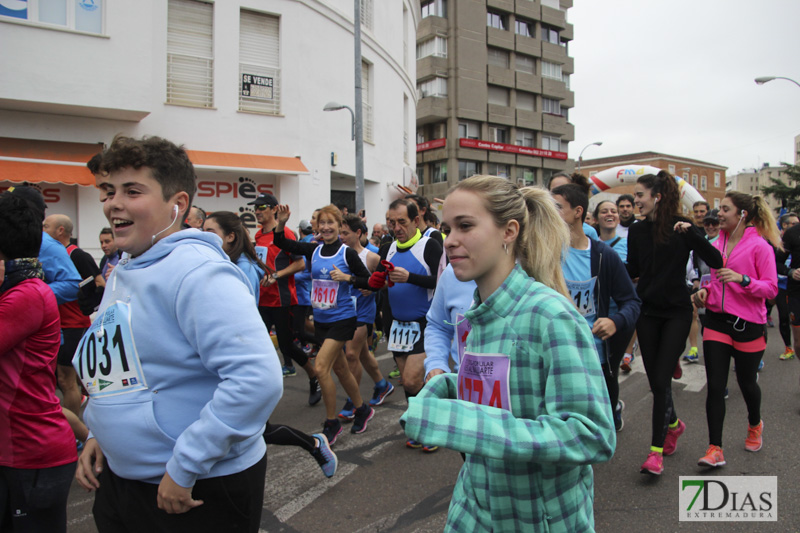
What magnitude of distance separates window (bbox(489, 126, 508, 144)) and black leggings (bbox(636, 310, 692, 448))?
138 ft

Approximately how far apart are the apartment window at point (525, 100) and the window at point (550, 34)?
19.0 ft

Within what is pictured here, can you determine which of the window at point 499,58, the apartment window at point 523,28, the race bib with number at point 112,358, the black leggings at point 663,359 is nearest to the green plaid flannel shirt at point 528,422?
the race bib with number at point 112,358

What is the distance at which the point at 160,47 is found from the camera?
532 inches

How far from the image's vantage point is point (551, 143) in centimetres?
4888

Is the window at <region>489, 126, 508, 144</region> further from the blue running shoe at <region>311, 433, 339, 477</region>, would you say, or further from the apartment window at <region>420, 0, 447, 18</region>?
the blue running shoe at <region>311, 433, 339, 477</region>

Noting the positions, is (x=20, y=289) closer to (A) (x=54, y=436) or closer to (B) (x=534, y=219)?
(A) (x=54, y=436)

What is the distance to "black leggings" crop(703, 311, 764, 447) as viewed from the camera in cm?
398

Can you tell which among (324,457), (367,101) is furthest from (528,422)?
(367,101)

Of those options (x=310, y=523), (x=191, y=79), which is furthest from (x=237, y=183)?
(x=310, y=523)

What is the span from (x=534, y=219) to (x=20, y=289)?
2.26 metres

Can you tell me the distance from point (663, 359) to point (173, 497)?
3.57 meters

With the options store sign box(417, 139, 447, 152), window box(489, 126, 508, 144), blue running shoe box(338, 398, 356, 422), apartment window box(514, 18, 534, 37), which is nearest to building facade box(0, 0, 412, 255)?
blue running shoe box(338, 398, 356, 422)

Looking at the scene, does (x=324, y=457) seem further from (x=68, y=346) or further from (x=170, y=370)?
(x=68, y=346)

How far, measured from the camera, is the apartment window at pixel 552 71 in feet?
156
